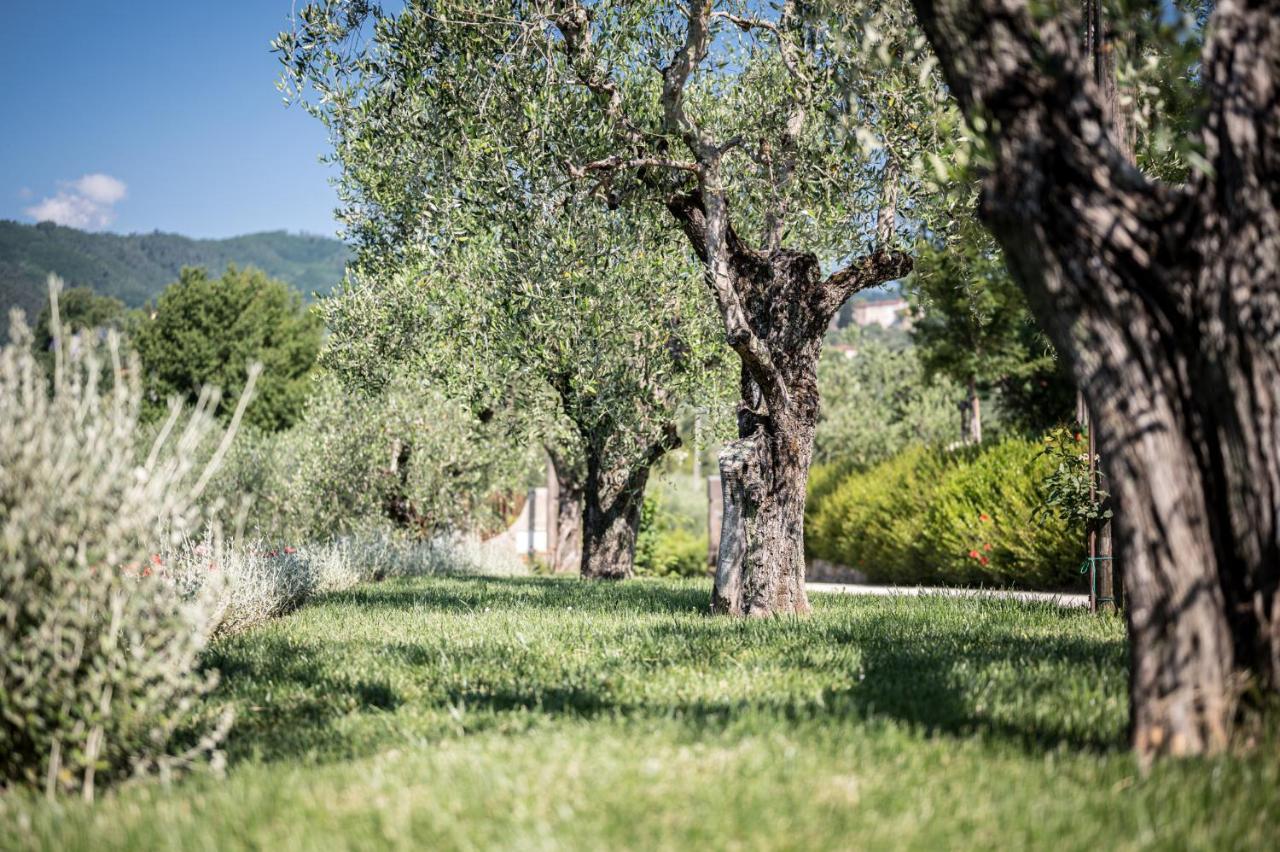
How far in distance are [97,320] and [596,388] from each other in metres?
67.2

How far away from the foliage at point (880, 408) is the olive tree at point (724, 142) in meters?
22.2

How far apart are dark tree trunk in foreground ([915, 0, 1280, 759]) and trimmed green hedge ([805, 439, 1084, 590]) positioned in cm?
Result: 854

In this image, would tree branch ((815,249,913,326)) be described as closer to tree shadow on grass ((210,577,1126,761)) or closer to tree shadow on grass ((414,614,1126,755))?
tree shadow on grass ((210,577,1126,761))

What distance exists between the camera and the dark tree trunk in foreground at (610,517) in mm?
15875

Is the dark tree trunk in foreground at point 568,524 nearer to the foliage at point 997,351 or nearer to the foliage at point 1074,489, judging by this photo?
the foliage at point 997,351

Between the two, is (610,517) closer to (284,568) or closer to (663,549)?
(284,568)

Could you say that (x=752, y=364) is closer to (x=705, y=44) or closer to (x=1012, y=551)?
(x=705, y=44)

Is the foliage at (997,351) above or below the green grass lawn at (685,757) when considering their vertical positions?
above

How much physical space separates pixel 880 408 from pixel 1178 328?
112 ft

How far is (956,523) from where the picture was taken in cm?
1627

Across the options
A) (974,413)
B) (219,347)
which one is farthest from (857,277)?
(219,347)

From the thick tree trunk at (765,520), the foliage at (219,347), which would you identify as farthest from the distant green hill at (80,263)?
the thick tree trunk at (765,520)

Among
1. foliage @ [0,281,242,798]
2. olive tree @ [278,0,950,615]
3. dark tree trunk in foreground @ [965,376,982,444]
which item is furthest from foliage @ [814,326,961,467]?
foliage @ [0,281,242,798]

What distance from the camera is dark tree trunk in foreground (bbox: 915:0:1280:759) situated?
3.77 metres
